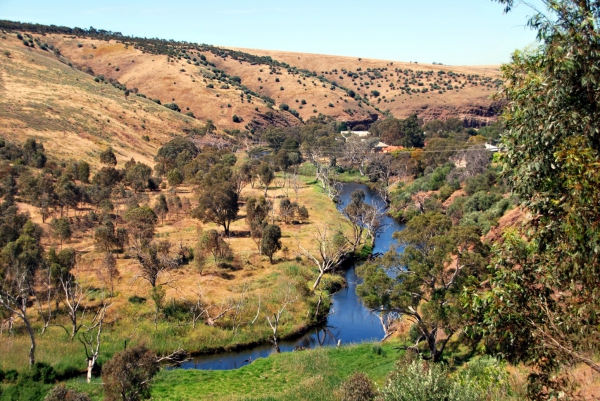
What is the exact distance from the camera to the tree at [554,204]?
9539mm

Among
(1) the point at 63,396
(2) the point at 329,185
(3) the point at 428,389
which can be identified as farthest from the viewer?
(2) the point at 329,185

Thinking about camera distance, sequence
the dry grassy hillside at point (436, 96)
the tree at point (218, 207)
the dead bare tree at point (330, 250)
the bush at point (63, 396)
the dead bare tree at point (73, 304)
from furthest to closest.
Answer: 1. the dry grassy hillside at point (436, 96)
2. the tree at point (218, 207)
3. the dead bare tree at point (330, 250)
4. the dead bare tree at point (73, 304)
5. the bush at point (63, 396)

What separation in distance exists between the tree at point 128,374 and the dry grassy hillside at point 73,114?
58441 millimetres

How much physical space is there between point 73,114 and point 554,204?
93.7 m

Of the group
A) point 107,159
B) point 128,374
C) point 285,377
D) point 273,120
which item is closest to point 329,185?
point 107,159

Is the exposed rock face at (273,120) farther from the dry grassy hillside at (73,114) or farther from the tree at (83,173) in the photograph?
the tree at (83,173)

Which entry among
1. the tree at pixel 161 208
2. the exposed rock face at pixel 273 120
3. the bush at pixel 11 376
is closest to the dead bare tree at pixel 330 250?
the tree at pixel 161 208

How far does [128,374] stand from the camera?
64.8 ft

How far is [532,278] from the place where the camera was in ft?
35.7

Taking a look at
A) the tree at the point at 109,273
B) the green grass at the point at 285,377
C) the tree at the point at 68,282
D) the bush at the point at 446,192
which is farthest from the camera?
the bush at the point at 446,192

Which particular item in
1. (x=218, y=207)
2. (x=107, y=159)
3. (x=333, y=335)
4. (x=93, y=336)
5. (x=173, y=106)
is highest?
(x=173, y=106)

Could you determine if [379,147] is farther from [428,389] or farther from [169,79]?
[428,389]

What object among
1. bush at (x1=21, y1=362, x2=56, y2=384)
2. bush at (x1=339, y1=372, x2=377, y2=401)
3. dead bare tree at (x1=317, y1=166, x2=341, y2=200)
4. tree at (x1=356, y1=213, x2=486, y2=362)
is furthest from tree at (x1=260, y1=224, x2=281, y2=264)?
dead bare tree at (x1=317, y1=166, x2=341, y2=200)

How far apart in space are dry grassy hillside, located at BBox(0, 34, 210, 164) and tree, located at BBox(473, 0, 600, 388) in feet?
234
